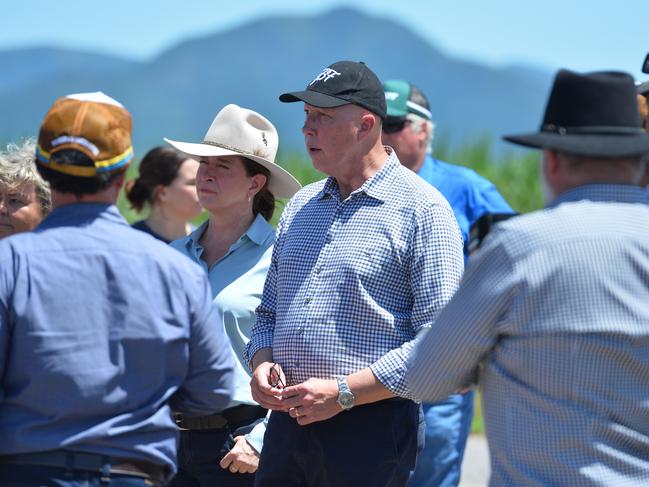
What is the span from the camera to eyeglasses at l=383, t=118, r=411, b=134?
6035 mm

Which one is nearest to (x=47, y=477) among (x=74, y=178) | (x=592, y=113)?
(x=74, y=178)

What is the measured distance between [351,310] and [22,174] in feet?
5.21

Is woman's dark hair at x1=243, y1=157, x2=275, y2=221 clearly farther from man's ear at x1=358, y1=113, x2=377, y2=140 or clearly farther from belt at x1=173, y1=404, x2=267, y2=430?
belt at x1=173, y1=404, x2=267, y2=430

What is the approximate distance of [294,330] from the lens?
3791 mm

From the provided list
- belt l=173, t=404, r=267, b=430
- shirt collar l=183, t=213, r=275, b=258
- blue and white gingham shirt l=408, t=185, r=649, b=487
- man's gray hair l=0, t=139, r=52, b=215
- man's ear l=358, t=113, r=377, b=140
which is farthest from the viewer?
man's gray hair l=0, t=139, r=52, b=215

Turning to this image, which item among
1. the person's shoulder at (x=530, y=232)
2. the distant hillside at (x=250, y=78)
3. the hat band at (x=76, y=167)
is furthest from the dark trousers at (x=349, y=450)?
the distant hillside at (x=250, y=78)

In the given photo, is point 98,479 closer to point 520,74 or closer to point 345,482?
point 345,482

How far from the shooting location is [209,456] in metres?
4.13

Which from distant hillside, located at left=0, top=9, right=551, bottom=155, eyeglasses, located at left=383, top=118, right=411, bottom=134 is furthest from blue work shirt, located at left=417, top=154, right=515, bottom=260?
distant hillside, located at left=0, top=9, right=551, bottom=155

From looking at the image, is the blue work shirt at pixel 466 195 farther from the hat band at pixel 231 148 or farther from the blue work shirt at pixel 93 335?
the blue work shirt at pixel 93 335

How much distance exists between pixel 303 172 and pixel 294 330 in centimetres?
723

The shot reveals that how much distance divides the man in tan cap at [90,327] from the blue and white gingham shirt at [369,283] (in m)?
0.76

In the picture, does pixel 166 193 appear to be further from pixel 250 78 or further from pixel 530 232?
pixel 250 78

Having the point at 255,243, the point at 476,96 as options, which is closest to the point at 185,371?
the point at 255,243
